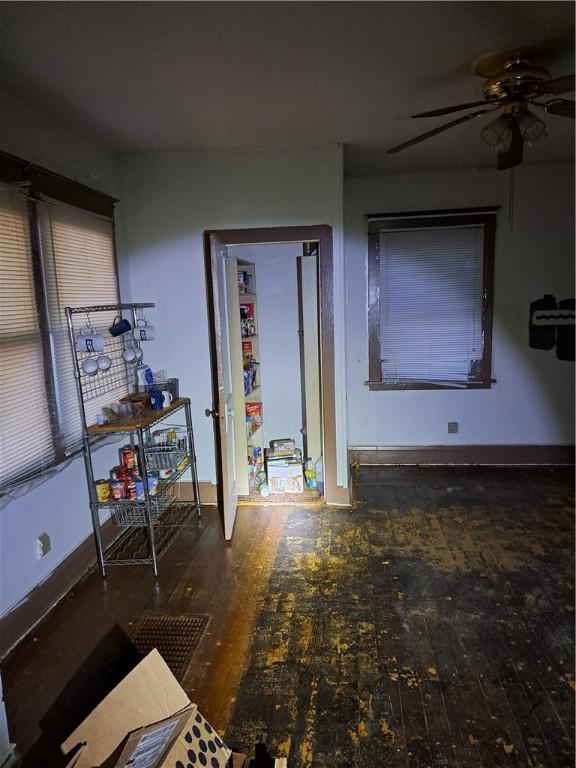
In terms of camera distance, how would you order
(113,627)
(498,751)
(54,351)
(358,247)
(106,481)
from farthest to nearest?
1. (358,247)
2. (106,481)
3. (54,351)
4. (113,627)
5. (498,751)

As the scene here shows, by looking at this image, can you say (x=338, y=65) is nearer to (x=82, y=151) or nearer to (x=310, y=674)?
(x=82, y=151)

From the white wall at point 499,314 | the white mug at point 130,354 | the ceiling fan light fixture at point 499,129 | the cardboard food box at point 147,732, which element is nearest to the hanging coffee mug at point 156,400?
the white mug at point 130,354

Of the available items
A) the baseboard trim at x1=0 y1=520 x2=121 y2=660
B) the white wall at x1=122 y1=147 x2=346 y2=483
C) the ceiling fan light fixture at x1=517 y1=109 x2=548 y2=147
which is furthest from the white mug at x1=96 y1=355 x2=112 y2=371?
the ceiling fan light fixture at x1=517 y1=109 x2=548 y2=147

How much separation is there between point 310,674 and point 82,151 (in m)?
3.01

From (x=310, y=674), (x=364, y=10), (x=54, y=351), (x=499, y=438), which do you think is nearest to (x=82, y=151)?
(x=54, y=351)

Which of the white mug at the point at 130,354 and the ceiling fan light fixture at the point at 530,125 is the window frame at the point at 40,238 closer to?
the white mug at the point at 130,354

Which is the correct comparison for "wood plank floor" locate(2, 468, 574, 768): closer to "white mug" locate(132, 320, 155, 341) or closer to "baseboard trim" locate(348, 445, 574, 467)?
"baseboard trim" locate(348, 445, 574, 467)

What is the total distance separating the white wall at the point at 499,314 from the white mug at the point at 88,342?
230 cm

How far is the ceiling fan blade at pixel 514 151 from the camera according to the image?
2.27 metres

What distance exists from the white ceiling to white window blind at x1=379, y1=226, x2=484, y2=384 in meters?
1.18

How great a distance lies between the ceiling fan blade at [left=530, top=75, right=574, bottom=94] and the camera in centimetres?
190

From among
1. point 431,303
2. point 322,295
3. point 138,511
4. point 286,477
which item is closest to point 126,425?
point 138,511

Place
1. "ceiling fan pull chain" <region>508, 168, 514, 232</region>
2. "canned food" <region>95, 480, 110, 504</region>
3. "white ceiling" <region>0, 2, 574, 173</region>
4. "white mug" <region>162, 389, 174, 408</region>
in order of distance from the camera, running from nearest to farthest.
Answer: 1. "white ceiling" <region>0, 2, 574, 173</region>
2. "canned food" <region>95, 480, 110, 504</region>
3. "white mug" <region>162, 389, 174, 408</region>
4. "ceiling fan pull chain" <region>508, 168, 514, 232</region>

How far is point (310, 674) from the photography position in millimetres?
2023
